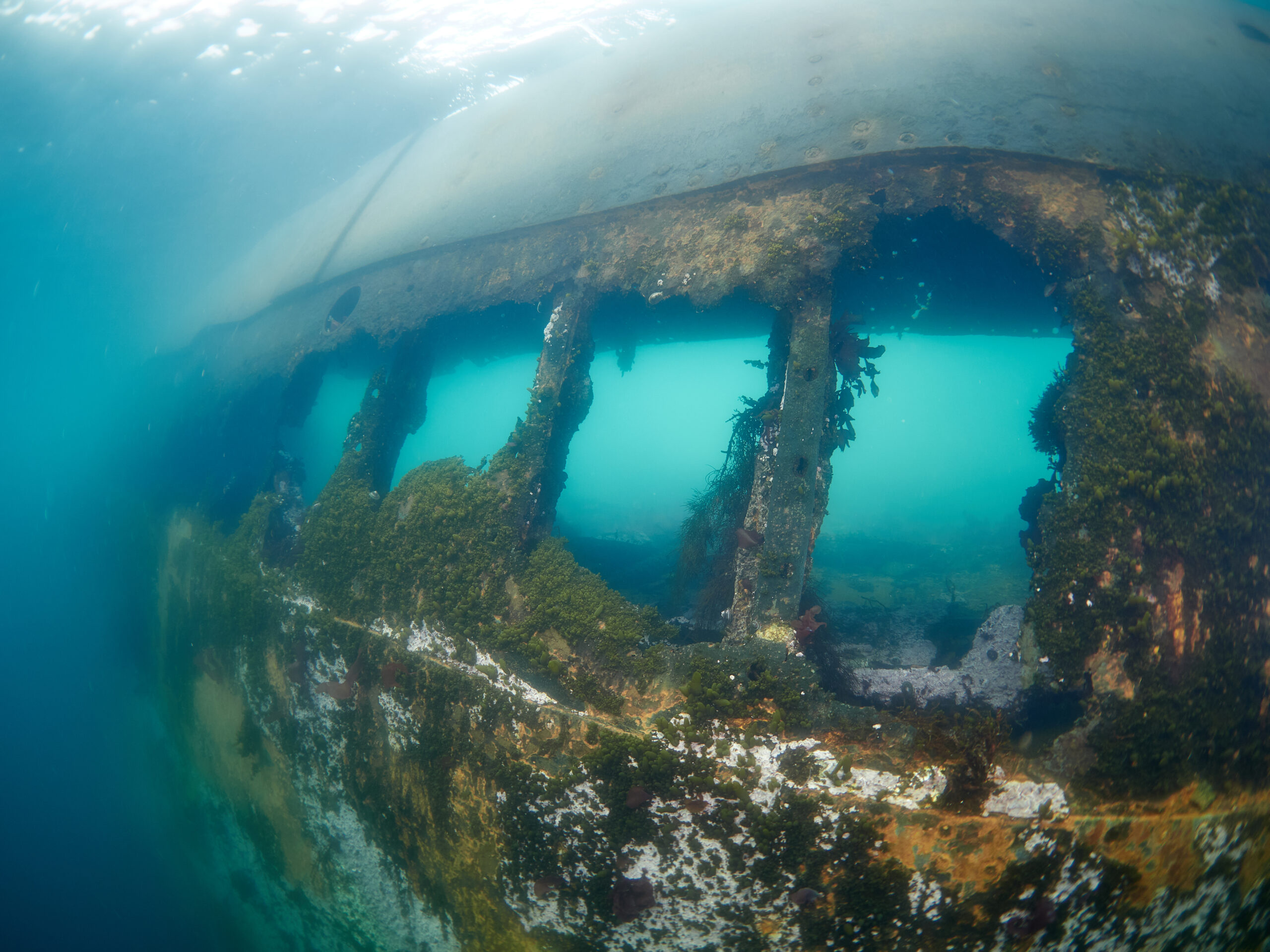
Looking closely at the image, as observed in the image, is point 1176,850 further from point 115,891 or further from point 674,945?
point 115,891

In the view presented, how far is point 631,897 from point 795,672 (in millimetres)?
1862

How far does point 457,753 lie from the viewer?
397 centimetres

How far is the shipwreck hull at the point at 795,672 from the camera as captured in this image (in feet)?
9.24

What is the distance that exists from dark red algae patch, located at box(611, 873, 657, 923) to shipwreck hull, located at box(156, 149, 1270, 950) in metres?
0.03

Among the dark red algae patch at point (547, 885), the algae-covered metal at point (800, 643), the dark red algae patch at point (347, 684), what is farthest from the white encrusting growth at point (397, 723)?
the dark red algae patch at point (547, 885)

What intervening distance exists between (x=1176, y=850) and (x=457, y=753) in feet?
14.8

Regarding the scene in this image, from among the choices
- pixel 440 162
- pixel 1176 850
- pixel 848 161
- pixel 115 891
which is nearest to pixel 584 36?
pixel 440 162

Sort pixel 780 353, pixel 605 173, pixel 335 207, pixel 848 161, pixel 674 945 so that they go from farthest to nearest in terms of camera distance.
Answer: pixel 335 207 < pixel 605 173 < pixel 780 353 < pixel 848 161 < pixel 674 945

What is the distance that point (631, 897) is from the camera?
3350 millimetres

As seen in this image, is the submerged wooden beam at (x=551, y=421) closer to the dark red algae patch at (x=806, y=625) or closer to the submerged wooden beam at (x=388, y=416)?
the submerged wooden beam at (x=388, y=416)

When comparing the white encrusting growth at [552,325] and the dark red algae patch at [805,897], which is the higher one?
the white encrusting growth at [552,325]

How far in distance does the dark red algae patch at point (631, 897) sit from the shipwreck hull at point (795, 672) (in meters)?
0.03

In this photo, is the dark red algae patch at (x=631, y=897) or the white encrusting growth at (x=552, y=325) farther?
the white encrusting growth at (x=552, y=325)

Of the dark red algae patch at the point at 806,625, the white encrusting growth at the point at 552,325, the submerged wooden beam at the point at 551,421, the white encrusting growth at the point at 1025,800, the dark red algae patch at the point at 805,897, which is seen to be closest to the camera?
the white encrusting growth at the point at 1025,800
